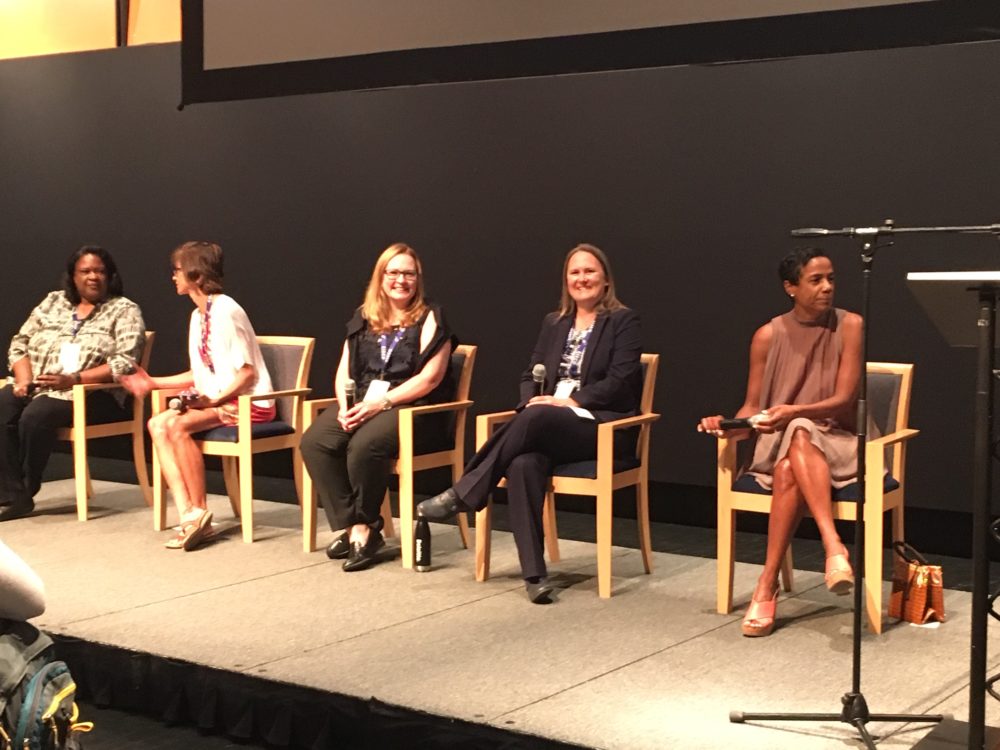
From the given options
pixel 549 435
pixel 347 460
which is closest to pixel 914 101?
pixel 549 435

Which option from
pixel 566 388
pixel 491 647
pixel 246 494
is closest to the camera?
pixel 491 647

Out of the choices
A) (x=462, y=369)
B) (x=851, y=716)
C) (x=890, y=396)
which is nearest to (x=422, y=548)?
(x=462, y=369)

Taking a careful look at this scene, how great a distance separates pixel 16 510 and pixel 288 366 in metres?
1.30

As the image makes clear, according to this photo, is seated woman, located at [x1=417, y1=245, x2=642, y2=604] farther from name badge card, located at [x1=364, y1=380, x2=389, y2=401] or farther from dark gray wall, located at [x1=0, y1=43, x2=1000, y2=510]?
dark gray wall, located at [x1=0, y1=43, x2=1000, y2=510]

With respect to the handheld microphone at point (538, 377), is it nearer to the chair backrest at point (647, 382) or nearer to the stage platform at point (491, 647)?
the chair backrest at point (647, 382)

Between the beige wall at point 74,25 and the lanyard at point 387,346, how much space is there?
2.58 meters

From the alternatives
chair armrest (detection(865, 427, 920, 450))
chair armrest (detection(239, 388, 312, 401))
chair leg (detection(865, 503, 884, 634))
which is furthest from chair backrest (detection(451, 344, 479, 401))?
chair leg (detection(865, 503, 884, 634))

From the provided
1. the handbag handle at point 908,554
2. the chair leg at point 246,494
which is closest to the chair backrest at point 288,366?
the chair leg at point 246,494

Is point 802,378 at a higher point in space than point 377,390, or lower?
higher

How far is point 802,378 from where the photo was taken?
13.4 feet

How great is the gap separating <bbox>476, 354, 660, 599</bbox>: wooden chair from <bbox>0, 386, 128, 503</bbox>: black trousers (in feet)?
6.26

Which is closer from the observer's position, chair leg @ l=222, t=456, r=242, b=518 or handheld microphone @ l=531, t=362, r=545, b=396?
handheld microphone @ l=531, t=362, r=545, b=396

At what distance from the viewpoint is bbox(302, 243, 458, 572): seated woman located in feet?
15.3

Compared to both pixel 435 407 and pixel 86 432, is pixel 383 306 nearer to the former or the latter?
pixel 435 407
